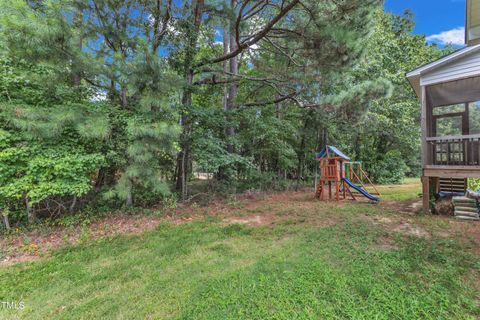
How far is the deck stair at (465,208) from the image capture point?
479cm

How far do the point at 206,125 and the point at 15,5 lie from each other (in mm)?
4461

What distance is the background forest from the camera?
3910 millimetres

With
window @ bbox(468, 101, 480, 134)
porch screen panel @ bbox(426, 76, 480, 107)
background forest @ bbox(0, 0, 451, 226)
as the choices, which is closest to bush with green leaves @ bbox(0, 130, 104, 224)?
background forest @ bbox(0, 0, 451, 226)

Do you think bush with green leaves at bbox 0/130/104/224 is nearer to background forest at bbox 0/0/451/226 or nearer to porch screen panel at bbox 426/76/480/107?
background forest at bbox 0/0/451/226

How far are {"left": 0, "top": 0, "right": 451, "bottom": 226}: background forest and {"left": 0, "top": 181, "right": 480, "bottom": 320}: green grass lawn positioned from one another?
184 centimetres

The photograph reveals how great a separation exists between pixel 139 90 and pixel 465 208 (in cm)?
787

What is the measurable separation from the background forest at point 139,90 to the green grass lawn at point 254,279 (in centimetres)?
184

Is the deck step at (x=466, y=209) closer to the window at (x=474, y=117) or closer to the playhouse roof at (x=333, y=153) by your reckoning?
the playhouse roof at (x=333, y=153)

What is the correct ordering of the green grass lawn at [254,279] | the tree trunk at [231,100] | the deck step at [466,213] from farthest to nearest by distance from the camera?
the tree trunk at [231,100]
the deck step at [466,213]
the green grass lawn at [254,279]

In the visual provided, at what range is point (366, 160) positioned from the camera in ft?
47.6

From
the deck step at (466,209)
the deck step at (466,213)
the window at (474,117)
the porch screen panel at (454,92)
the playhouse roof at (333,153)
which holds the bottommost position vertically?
the deck step at (466,213)

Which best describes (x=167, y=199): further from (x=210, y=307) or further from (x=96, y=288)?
(x=210, y=307)

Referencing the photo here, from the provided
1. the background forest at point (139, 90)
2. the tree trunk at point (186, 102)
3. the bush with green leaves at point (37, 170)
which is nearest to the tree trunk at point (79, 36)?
the background forest at point (139, 90)

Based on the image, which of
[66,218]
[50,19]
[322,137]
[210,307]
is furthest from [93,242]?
[322,137]
